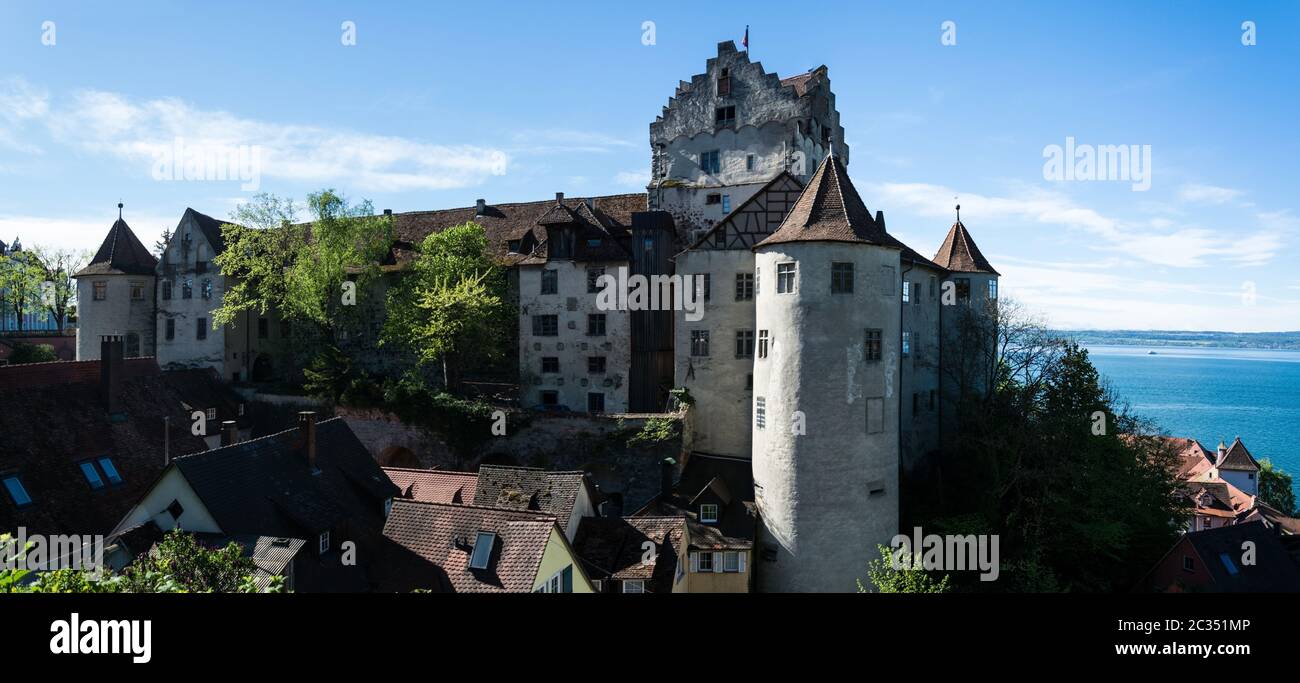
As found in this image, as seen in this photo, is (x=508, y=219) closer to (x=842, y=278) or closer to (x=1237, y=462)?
(x=842, y=278)

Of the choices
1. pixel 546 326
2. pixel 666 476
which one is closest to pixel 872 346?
pixel 666 476

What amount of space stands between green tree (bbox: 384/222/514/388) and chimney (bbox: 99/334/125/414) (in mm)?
11570

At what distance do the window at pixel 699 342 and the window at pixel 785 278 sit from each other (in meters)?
6.43

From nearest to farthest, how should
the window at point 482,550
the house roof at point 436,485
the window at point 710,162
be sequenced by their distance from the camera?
the window at point 482,550 < the house roof at point 436,485 < the window at point 710,162

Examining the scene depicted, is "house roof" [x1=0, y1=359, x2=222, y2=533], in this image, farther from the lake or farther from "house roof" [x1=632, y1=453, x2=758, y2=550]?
the lake

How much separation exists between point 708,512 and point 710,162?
1856 cm

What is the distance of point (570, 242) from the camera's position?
1469 inches

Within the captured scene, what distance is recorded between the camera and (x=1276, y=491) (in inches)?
2650

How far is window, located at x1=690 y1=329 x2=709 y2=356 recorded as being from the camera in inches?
1296

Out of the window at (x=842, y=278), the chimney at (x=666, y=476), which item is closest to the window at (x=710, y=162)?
the window at (x=842, y=278)

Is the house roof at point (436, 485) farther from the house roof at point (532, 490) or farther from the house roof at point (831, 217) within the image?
the house roof at point (831, 217)

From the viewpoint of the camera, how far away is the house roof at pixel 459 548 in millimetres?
19109
